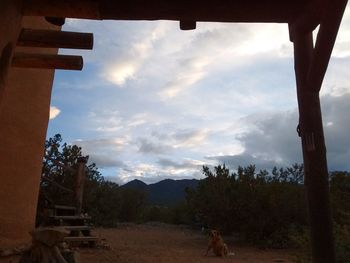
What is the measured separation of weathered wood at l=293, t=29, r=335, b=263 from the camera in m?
3.81

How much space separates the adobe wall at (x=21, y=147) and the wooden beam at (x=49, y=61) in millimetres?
1792

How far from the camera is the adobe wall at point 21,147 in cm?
653

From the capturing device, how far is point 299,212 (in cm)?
1212

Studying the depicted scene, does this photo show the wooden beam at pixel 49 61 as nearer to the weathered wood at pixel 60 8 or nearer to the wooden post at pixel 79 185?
the weathered wood at pixel 60 8

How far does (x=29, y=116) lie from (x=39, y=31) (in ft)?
11.1

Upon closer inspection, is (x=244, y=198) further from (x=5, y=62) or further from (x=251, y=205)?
(x=5, y=62)

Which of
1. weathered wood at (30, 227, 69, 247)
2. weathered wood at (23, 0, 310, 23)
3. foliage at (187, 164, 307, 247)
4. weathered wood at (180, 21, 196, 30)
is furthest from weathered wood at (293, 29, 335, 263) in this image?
foliage at (187, 164, 307, 247)

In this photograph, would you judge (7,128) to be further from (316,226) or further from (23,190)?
(316,226)

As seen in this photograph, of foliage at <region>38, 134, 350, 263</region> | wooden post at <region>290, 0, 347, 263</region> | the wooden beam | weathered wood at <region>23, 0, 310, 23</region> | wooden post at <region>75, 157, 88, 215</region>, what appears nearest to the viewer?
weathered wood at <region>23, 0, 310, 23</region>

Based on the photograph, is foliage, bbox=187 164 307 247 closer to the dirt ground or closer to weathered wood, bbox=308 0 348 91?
the dirt ground

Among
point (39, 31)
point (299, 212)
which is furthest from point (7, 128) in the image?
point (299, 212)

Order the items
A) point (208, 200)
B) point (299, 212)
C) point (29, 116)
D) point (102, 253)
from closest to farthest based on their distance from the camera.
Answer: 1. point (29, 116)
2. point (102, 253)
3. point (299, 212)
4. point (208, 200)

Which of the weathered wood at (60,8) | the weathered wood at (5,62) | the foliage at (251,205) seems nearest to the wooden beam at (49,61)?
the weathered wood at (60,8)

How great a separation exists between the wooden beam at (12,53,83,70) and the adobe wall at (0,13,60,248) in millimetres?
1792
